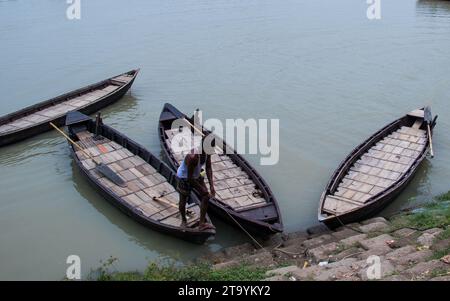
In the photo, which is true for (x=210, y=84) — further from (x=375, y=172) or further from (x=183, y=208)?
(x=183, y=208)

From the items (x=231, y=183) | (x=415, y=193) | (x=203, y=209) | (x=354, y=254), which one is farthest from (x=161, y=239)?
(x=415, y=193)

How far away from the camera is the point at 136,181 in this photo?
41.2ft

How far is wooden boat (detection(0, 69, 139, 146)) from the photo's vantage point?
15.6 metres

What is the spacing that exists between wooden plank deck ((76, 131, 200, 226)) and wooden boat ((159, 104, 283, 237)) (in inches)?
28.2

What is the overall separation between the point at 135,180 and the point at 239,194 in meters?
2.95

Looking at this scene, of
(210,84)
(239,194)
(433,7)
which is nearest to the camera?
(239,194)

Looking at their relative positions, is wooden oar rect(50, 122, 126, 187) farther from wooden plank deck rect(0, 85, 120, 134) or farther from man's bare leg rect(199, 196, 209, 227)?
wooden plank deck rect(0, 85, 120, 134)

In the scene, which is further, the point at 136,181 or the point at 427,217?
the point at 136,181

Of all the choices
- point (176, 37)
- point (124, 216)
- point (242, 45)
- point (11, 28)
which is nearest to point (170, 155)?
point (124, 216)

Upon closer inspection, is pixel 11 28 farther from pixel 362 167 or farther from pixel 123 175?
pixel 362 167

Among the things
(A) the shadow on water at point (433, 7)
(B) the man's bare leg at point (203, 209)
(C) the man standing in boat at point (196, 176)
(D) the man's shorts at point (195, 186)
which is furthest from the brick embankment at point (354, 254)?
(A) the shadow on water at point (433, 7)

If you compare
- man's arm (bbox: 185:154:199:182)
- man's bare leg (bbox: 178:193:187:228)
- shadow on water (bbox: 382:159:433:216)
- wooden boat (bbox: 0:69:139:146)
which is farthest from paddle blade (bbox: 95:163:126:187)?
shadow on water (bbox: 382:159:433:216)

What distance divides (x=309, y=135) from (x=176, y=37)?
13535 millimetres

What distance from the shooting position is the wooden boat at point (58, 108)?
1561 cm
